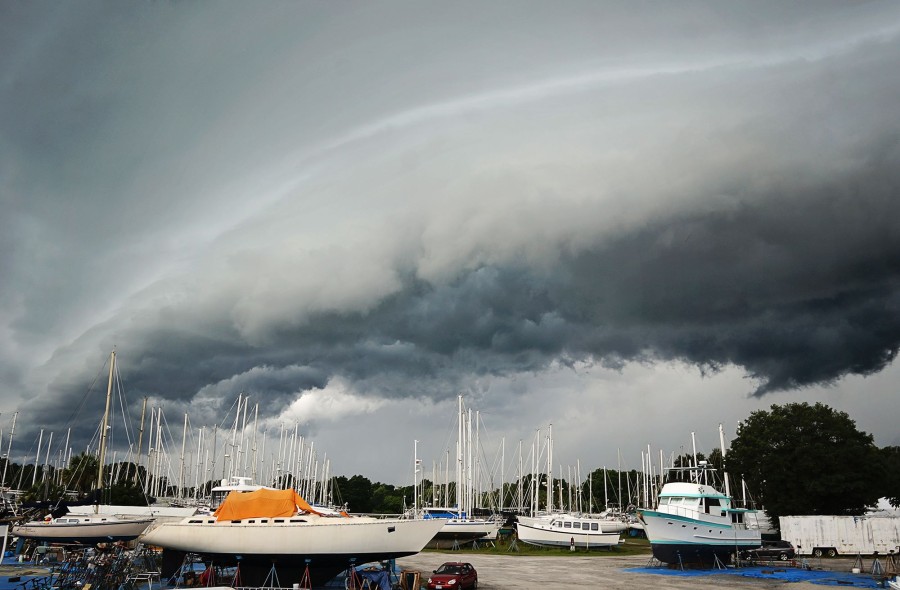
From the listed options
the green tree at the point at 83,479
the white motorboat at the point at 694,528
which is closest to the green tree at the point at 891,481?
the white motorboat at the point at 694,528

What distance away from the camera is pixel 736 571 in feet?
122

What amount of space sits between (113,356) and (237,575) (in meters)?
26.5

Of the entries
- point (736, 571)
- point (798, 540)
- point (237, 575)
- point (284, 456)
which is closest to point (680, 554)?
point (736, 571)

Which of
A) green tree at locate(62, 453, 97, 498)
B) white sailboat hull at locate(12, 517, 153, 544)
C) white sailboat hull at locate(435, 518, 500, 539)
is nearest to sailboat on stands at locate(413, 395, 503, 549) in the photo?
white sailboat hull at locate(435, 518, 500, 539)

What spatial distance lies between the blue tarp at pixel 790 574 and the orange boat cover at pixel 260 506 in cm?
2045

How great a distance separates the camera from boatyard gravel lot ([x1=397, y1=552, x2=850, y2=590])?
28656mm

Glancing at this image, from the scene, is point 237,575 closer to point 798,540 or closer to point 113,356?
point 113,356

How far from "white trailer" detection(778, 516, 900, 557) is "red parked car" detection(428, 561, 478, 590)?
29.4m

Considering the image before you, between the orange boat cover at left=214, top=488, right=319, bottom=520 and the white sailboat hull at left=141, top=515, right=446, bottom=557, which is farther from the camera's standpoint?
the orange boat cover at left=214, top=488, right=319, bottom=520

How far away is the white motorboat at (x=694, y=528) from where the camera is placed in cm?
3775

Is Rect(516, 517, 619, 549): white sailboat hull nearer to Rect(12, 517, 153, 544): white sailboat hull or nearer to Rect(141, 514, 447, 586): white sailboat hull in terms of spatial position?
Rect(141, 514, 447, 586): white sailboat hull

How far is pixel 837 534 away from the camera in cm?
→ 4403

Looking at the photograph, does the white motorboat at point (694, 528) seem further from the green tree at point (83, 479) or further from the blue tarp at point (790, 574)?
the green tree at point (83, 479)

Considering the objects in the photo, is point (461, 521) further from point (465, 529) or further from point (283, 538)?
point (283, 538)
